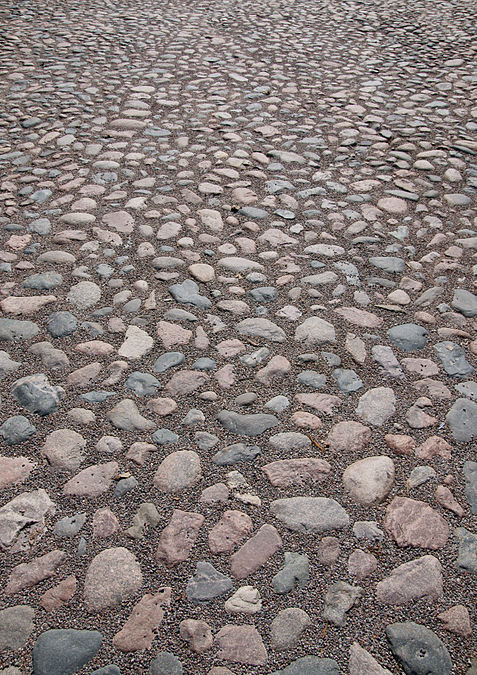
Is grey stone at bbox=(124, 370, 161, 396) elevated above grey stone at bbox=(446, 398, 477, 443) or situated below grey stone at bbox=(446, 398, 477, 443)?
above

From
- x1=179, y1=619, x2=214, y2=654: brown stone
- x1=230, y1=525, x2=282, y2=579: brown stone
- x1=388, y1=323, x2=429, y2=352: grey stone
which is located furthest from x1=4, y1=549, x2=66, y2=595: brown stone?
x1=388, y1=323, x2=429, y2=352: grey stone

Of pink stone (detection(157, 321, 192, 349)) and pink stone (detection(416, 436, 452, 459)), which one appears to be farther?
pink stone (detection(157, 321, 192, 349))

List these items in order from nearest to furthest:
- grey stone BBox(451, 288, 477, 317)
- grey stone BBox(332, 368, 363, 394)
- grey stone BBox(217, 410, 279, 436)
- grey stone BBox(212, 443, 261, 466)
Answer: grey stone BBox(212, 443, 261, 466)
grey stone BBox(217, 410, 279, 436)
grey stone BBox(332, 368, 363, 394)
grey stone BBox(451, 288, 477, 317)

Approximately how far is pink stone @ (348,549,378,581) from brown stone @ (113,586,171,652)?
0.59m

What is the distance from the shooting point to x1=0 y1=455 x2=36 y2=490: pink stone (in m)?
2.28

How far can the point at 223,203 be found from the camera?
4086mm

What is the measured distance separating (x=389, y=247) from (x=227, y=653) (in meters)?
2.58

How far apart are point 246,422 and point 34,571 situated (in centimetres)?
96

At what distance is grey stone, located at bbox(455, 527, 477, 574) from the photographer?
2.01m

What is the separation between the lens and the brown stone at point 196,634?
179 centimetres

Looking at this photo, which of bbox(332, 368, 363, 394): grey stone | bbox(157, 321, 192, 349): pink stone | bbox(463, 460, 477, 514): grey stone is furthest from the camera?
bbox(157, 321, 192, 349): pink stone

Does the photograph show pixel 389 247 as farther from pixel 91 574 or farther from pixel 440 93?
pixel 440 93

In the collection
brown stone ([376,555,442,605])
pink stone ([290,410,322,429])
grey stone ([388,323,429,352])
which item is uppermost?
grey stone ([388,323,429,352])

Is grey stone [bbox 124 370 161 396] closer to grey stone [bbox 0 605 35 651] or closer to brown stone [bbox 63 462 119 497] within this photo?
brown stone [bbox 63 462 119 497]
